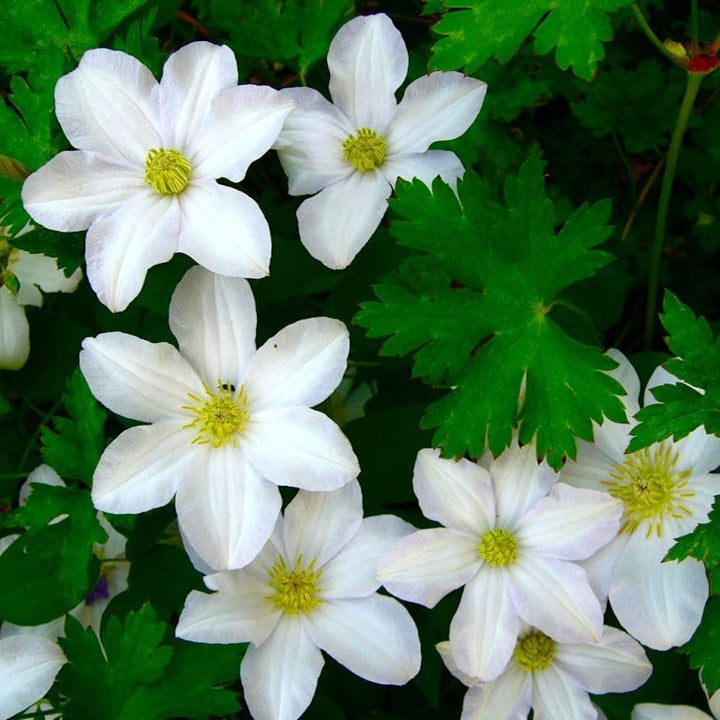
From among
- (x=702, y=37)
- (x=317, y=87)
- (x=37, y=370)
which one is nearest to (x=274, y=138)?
(x=317, y=87)

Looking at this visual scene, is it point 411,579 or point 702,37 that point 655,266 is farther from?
point 411,579

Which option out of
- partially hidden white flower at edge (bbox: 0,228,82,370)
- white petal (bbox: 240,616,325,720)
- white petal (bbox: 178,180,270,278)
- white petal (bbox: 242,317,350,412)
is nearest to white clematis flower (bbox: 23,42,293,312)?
white petal (bbox: 178,180,270,278)

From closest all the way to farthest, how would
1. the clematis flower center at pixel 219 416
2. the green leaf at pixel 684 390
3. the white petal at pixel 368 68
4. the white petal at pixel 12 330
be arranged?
the green leaf at pixel 684 390 < the clematis flower center at pixel 219 416 < the white petal at pixel 368 68 < the white petal at pixel 12 330

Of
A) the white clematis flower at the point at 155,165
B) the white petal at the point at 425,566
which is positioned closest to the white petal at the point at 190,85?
the white clematis flower at the point at 155,165

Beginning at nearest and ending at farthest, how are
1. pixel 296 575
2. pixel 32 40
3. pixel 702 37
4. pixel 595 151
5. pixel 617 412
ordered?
1. pixel 617 412
2. pixel 296 575
3. pixel 32 40
4. pixel 702 37
5. pixel 595 151

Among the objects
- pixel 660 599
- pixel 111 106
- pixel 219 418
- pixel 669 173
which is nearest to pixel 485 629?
pixel 660 599

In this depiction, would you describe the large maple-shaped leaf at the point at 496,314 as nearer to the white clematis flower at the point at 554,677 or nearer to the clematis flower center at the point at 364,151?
the clematis flower center at the point at 364,151
